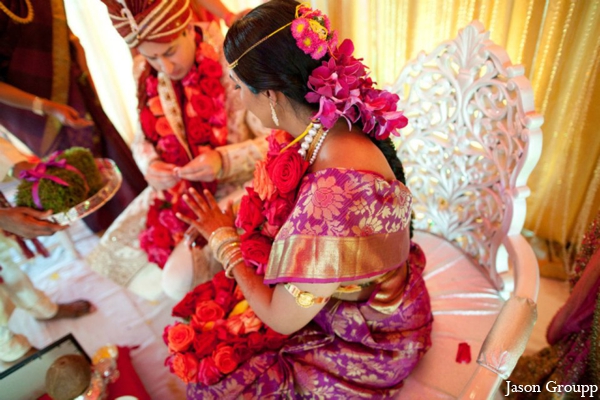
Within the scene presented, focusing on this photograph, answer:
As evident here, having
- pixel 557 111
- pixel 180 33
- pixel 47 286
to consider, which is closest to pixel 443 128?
pixel 557 111

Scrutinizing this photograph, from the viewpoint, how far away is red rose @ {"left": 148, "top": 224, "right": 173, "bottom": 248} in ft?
5.52

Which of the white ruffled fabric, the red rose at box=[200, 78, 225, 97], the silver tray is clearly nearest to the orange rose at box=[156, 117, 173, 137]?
the red rose at box=[200, 78, 225, 97]

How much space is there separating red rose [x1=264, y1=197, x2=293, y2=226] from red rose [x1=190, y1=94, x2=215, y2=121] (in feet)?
2.55

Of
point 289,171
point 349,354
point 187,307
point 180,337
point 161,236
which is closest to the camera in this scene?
point 289,171

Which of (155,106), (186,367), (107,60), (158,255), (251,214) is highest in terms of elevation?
(107,60)

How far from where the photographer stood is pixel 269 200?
40.6 inches

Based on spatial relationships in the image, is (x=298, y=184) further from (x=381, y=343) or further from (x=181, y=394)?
(x=181, y=394)

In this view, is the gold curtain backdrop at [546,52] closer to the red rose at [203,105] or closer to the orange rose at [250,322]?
the red rose at [203,105]

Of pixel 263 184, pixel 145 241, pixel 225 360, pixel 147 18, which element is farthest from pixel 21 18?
pixel 225 360

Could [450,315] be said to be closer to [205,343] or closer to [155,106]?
[205,343]

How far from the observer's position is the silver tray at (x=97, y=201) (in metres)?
1.02

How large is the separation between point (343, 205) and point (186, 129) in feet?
3.50

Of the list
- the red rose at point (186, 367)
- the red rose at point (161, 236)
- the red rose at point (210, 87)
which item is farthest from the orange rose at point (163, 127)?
the red rose at point (186, 367)

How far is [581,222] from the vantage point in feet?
5.75
